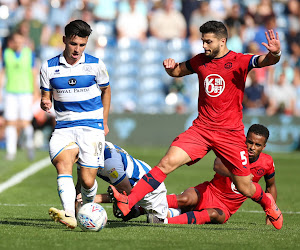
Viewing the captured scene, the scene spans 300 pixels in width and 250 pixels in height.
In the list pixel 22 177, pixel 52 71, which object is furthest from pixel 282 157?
pixel 52 71

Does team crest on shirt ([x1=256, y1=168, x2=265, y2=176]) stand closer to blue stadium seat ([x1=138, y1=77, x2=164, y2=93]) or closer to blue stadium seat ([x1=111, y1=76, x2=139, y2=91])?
blue stadium seat ([x1=138, y1=77, x2=164, y2=93])

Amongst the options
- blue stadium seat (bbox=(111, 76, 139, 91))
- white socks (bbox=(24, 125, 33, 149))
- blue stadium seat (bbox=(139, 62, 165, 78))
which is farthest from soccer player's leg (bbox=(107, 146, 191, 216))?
blue stadium seat (bbox=(139, 62, 165, 78))

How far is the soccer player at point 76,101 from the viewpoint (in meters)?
7.00

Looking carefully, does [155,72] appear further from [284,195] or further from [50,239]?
[50,239]

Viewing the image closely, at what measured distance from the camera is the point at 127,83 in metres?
20.2

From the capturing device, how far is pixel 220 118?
7156 millimetres

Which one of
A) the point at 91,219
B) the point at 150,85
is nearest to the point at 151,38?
the point at 150,85

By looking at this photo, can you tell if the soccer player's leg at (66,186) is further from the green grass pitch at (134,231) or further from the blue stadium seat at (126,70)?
the blue stadium seat at (126,70)

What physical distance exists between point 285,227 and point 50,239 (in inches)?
109

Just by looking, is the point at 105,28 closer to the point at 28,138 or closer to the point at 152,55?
the point at 152,55

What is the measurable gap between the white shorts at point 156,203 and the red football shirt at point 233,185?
773 mm

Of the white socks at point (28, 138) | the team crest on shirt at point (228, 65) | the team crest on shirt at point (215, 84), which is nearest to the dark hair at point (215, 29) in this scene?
the team crest on shirt at point (228, 65)

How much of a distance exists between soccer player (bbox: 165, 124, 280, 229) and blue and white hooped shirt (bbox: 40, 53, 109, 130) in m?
1.57

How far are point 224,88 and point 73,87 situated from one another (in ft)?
5.06
